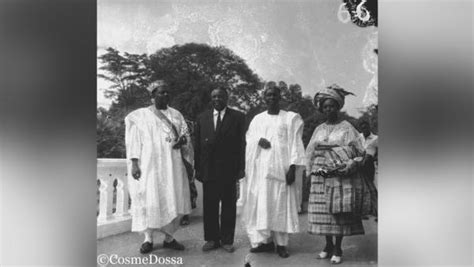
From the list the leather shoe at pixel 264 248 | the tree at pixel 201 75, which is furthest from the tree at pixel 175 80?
the leather shoe at pixel 264 248

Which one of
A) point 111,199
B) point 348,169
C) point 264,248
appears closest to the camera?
point 348,169

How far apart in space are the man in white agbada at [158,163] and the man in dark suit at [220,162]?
16 cm

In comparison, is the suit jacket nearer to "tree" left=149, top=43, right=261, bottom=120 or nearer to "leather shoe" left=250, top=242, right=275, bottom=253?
"tree" left=149, top=43, right=261, bottom=120

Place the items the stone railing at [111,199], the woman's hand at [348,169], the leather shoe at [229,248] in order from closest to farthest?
the woman's hand at [348,169] → the leather shoe at [229,248] → the stone railing at [111,199]

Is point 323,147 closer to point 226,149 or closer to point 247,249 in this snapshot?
point 226,149

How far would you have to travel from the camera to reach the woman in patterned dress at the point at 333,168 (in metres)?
3.38

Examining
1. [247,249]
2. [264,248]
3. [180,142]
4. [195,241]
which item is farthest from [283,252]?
[180,142]

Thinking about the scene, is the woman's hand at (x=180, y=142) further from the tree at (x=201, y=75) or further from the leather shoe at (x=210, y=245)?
the leather shoe at (x=210, y=245)

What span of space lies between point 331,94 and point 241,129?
80 cm

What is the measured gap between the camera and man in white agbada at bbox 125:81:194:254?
3.51m

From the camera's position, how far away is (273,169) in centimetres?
341

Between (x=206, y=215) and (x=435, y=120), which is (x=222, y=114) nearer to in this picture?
(x=206, y=215)

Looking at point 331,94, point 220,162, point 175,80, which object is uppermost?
point 175,80

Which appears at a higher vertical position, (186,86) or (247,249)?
(186,86)
